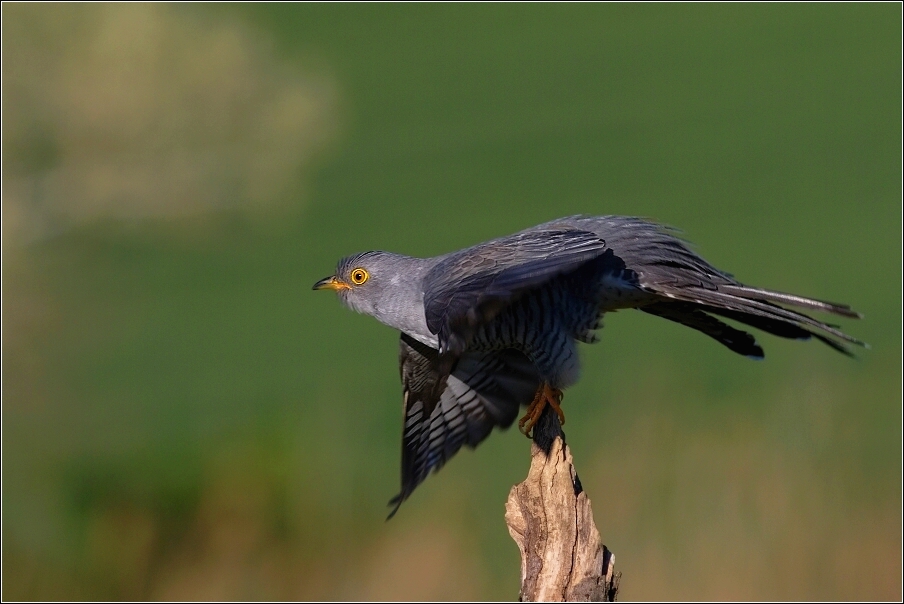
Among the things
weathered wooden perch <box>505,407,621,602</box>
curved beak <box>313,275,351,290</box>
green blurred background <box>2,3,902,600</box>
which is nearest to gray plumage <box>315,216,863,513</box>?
curved beak <box>313,275,351,290</box>

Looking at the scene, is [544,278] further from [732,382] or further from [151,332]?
[151,332]

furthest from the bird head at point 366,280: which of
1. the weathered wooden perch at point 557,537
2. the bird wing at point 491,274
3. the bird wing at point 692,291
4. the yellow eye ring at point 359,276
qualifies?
the weathered wooden perch at point 557,537

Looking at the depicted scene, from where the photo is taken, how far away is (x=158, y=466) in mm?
7023

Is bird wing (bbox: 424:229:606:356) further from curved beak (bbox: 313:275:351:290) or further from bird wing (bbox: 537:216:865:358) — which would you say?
curved beak (bbox: 313:275:351:290)

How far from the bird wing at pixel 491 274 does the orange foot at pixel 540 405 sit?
582mm

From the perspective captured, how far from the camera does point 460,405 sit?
15.3 ft

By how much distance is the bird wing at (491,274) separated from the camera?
134 inches

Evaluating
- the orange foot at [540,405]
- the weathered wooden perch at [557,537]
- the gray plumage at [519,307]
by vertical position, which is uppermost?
the gray plumage at [519,307]

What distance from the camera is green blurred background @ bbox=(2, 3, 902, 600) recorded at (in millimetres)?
6105

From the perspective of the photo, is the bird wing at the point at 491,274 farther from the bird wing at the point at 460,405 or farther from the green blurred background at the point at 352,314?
the green blurred background at the point at 352,314

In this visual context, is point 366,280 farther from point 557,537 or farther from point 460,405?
point 557,537

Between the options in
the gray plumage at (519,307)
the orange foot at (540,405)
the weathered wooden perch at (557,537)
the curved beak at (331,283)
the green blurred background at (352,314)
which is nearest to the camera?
the weathered wooden perch at (557,537)

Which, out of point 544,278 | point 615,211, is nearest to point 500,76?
point 615,211

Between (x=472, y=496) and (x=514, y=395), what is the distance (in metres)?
1.79
